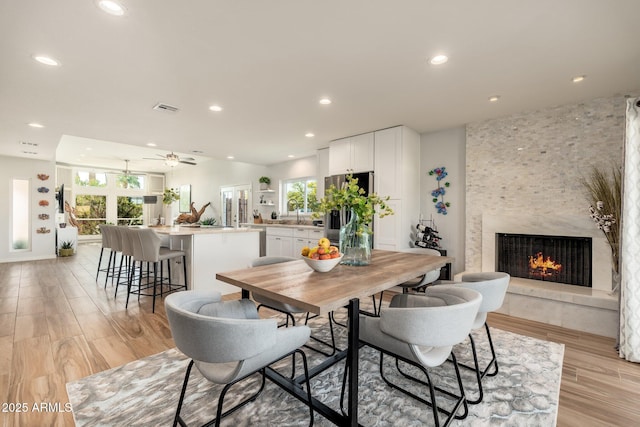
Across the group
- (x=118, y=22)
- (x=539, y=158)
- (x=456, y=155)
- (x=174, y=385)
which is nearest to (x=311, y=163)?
A: (x=456, y=155)

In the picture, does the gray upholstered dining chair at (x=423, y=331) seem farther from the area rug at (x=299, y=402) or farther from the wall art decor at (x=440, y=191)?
the wall art decor at (x=440, y=191)

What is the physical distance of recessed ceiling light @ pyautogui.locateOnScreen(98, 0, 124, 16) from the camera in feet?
5.67

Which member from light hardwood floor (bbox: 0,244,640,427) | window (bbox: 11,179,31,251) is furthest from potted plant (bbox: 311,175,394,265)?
window (bbox: 11,179,31,251)

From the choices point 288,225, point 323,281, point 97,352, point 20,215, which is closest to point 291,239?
point 288,225

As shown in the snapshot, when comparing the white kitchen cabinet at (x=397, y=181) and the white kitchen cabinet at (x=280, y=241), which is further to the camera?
the white kitchen cabinet at (x=280, y=241)

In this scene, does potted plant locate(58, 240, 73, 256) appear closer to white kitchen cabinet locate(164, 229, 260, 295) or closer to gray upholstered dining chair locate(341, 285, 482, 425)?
white kitchen cabinet locate(164, 229, 260, 295)

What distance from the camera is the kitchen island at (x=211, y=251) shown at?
3994mm

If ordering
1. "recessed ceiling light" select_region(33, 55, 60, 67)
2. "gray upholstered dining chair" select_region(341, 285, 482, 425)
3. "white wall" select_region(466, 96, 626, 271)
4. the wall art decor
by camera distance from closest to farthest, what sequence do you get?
"gray upholstered dining chair" select_region(341, 285, 482, 425) < "recessed ceiling light" select_region(33, 55, 60, 67) < "white wall" select_region(466, 96, 626, 271) < the wall art decor

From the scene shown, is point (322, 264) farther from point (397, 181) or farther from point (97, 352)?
point (397, 181)

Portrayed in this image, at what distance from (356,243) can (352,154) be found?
9.61 feet

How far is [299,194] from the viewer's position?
275 inches

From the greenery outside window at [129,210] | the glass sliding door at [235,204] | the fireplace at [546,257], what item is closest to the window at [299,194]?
the glass sliding door at [235,204]

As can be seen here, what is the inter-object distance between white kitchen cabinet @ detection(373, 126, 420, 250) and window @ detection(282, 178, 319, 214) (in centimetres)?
232

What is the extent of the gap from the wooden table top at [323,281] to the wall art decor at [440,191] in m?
2.46
